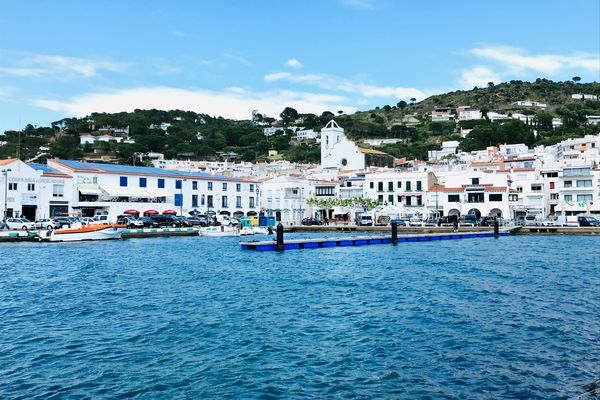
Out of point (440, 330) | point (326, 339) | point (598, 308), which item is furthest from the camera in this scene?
point (598, 308)

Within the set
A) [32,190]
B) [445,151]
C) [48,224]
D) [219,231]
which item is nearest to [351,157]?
[445,151]

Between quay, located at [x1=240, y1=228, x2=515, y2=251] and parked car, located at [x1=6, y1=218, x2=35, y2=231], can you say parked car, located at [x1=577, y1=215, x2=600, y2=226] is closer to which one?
quay, located at [x1=240, y1=228, x2=515, y2=251]

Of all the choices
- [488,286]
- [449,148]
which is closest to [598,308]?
[488,286]

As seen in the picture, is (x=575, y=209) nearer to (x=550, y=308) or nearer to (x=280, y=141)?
(x=550, y=308)

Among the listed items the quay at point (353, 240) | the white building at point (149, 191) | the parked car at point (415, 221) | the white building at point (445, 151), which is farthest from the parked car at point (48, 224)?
the white building at point (445, 151)

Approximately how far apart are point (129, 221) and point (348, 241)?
24835 millimetres

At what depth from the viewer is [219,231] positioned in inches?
2272

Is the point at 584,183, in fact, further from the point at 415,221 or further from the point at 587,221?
the point at 415,221

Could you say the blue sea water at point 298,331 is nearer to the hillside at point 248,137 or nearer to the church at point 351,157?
the church at point 351,157

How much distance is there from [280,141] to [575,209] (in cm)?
12887

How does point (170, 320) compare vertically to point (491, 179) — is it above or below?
below

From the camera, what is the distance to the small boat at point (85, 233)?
149 ft

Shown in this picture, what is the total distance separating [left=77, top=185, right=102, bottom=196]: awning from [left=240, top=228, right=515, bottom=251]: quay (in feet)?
85.0

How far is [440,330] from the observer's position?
627 inches
